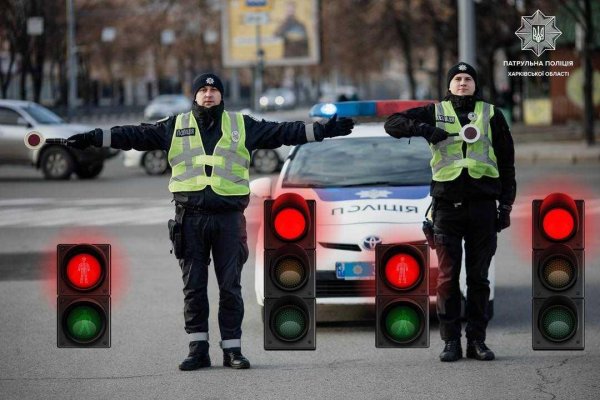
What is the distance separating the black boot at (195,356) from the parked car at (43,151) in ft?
62.5

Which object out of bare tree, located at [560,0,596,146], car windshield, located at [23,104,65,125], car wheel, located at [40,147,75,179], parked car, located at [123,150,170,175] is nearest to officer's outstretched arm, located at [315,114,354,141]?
car wheel, located at [40,147,75,179]

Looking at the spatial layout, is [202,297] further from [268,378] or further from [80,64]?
[80,64]

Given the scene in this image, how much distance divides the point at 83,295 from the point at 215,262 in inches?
50.8

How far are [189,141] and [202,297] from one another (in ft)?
2.99

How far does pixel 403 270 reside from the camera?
694 cm

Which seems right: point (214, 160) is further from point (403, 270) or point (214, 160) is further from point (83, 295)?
point (403, 270)

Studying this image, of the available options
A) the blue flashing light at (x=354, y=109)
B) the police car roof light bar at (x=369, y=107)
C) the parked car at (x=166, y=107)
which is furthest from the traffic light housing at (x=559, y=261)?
the parked car at (x=166, y=107)

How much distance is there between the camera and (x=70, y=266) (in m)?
7.03

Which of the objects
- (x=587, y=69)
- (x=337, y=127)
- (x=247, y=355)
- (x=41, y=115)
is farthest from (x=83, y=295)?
(x=587, y=69)

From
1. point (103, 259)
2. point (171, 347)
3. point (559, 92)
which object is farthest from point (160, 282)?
point (559, 92)

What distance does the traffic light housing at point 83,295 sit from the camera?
7.03 metres

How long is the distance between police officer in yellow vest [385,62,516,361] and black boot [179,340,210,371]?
1411 mm

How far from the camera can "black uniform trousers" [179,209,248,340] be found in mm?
8102

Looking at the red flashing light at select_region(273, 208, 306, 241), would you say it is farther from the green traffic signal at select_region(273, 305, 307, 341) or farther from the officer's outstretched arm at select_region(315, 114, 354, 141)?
the officer's outstretched arm at select_region(315, 114, 354, 141)
